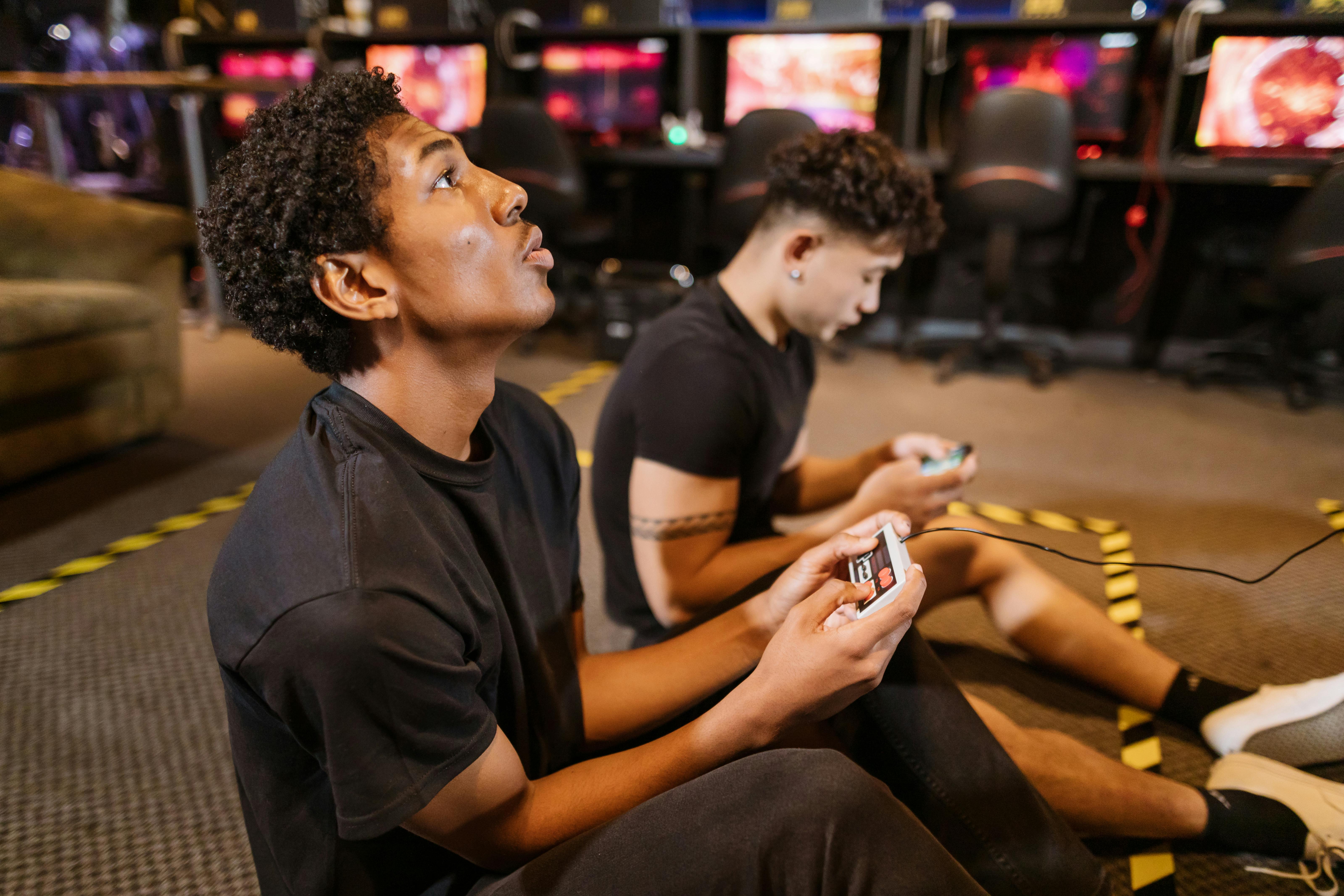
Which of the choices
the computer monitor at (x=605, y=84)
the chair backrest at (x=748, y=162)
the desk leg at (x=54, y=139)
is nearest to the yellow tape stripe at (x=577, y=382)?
the chair backrest at (x=748, y=162)

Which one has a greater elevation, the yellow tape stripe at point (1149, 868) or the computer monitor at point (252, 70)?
the computer monitor at point (252, 70)

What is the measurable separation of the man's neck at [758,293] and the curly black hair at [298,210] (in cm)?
66

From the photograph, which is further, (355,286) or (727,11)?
(727,11)

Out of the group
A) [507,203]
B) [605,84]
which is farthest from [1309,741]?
[605,84]

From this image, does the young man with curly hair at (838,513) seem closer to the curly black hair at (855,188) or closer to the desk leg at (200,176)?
the curly black hair at (855,188)

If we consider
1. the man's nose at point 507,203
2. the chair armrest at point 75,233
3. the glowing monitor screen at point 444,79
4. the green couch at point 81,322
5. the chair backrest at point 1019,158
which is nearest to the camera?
the man's nose at point 507,203

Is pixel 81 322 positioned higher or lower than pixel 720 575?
higher

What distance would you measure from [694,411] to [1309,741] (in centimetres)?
101

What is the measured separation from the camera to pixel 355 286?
713mm

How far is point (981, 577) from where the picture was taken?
132 centimetres

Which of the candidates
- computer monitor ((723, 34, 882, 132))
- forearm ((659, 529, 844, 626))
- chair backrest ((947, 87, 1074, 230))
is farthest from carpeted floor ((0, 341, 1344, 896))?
computer monitor ((723, 34, 882, 132))

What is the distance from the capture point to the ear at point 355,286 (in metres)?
0.69

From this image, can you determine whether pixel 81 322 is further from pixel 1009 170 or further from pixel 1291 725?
pixel 1009 170

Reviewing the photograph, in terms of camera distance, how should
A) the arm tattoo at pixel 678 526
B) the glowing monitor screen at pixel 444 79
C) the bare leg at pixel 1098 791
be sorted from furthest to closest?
the glowing monitor screen at pixel 444 79 → the arm tattoo at pixel 678 526 → the bare leg at pixel 1098 791
